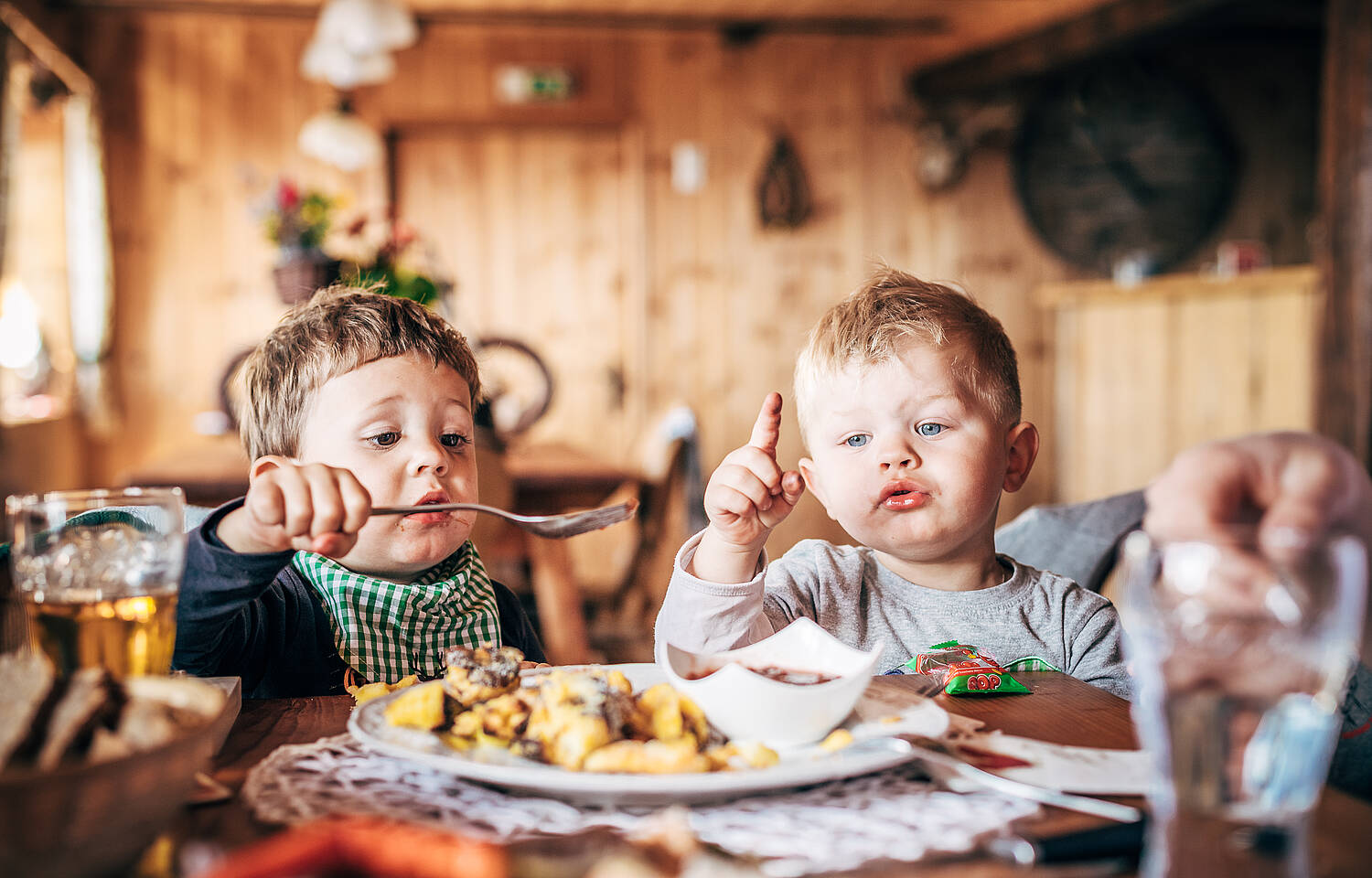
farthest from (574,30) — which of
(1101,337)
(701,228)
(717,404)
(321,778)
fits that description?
(321,778)

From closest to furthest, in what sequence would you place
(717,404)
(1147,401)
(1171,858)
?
1. (1171,858)
2. (1147,401)
3. (717,404)

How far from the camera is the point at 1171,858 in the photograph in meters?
0.46

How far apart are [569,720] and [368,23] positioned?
2933mm

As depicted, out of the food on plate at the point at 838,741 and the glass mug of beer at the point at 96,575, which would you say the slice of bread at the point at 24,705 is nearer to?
the glass mug of beer at the point at 96,575

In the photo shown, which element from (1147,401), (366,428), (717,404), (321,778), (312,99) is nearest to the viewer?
(321,778)

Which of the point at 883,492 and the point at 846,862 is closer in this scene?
the point at 846,862

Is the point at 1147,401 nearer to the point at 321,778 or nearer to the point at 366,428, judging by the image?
the point at 366,428

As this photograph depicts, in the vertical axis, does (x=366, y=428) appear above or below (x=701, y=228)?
below

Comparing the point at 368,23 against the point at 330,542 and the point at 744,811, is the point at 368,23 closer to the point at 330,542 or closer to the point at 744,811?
the point at 330,542

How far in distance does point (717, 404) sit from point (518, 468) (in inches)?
101

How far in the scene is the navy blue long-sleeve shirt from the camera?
2.66ft

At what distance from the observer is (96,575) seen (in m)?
0.66

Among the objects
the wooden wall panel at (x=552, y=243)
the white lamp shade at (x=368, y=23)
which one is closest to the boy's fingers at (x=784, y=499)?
the white lamp shade at (x=368, y=23)

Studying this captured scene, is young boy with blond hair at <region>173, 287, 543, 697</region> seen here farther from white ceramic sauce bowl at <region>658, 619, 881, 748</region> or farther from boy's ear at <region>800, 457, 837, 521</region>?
white ceramic sauce bowl at <region>658, 619, 881, 748</region>
